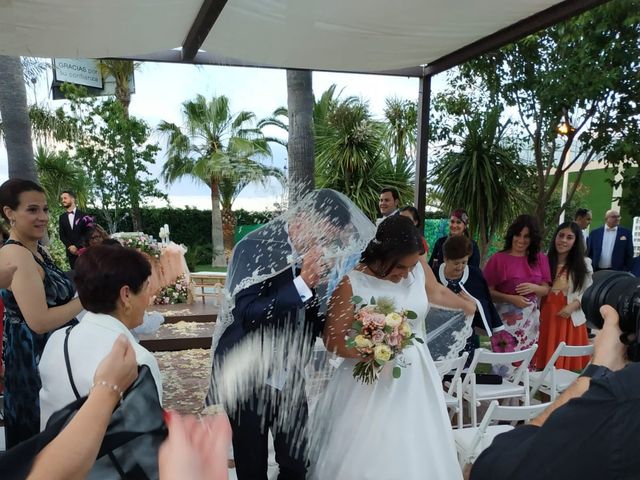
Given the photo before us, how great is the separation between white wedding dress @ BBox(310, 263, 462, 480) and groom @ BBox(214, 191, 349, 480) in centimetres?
17

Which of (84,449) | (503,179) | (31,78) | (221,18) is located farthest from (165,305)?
(31,78)

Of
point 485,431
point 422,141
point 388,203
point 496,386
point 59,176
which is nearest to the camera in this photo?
point 485,431

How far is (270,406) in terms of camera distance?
229 centimetres

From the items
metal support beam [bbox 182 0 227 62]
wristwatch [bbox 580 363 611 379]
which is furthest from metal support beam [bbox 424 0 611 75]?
wristwatch [bbox 580 363 611 379]

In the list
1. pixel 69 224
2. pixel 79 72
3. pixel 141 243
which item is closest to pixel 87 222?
pixel 141 243

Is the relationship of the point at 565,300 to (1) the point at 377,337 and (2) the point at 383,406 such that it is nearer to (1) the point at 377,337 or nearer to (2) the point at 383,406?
(2) the point at 383,406

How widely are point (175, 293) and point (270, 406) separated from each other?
6297mm

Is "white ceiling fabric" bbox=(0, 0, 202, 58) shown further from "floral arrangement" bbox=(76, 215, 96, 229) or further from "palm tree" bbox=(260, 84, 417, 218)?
"palm tree" bbox=(260, 84, 417, 218)

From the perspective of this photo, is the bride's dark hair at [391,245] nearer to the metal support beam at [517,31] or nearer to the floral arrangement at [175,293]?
the metal support beam at [517,31]

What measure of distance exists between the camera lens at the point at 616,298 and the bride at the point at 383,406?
1130 millimetres

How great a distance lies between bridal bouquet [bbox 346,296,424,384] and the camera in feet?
7.29

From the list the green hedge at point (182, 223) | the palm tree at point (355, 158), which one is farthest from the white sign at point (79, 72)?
the palm tree at point (355, 158)

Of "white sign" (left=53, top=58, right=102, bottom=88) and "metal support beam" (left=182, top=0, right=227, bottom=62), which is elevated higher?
"white sign" (left=53, top=58, right=102, bottom=88)

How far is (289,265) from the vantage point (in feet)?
7.26
